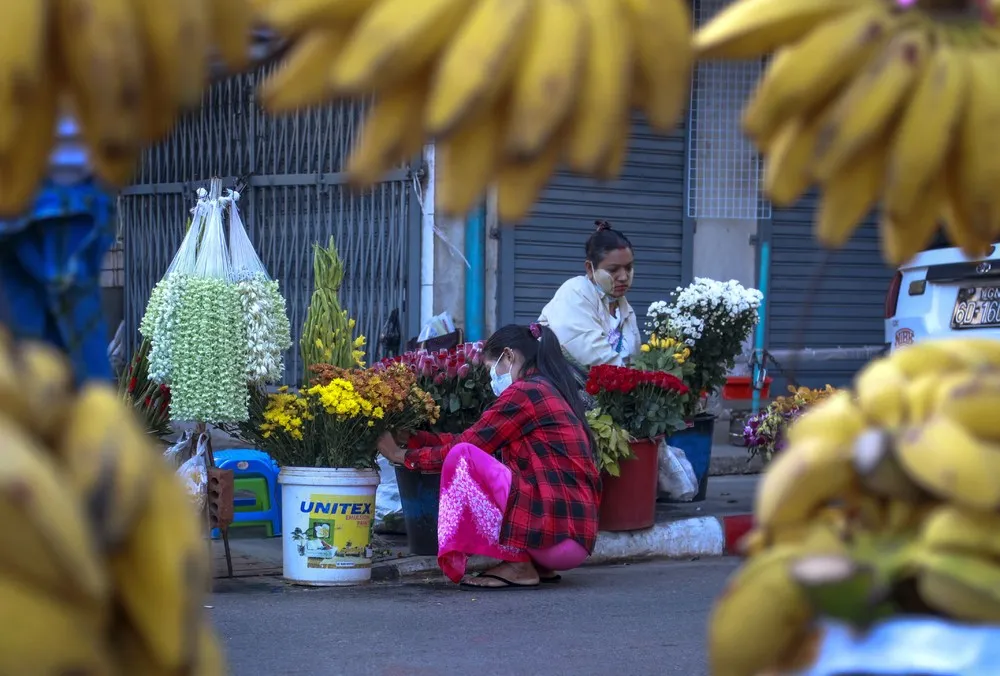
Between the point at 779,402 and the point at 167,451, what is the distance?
314 cm

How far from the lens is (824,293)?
443 inches

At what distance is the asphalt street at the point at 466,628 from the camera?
5113mm

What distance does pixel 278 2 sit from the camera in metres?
1.72

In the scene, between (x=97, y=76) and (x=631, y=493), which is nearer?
(x=97, y=76)

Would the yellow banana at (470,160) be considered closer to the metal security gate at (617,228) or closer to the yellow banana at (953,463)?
the yellow banana at (953,463)

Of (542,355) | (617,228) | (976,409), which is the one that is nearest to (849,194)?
(976,409)

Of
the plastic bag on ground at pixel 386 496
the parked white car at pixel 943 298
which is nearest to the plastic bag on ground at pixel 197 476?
the plastic bag on ground at pixel 386 496

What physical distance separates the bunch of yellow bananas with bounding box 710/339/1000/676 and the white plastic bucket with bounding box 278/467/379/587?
4.74m

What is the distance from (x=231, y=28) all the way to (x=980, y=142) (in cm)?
96

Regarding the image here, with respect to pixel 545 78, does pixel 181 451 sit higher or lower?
lower

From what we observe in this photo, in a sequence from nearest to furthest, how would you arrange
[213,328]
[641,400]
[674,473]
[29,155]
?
[29,155]
[213,328]
[641,400]
[674,473]

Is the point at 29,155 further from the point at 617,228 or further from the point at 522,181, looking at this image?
the point at 617,228

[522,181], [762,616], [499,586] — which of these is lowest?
[499,586]

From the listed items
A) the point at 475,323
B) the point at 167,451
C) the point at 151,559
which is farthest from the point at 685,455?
the point at 151,559
